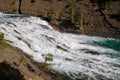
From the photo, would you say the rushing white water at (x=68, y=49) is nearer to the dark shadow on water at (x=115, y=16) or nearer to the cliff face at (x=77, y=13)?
the cliff face at (x=77, y=13)

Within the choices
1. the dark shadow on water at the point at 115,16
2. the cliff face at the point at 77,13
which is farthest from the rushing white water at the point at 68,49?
the dark shadow on water at the point at 115,16

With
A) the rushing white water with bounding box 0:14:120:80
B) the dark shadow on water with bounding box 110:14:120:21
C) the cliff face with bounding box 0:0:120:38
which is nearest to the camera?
the rushing white water with bounding box 0:14:120:80

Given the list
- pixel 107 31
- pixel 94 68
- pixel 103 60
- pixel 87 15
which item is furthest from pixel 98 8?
pixel 94 68

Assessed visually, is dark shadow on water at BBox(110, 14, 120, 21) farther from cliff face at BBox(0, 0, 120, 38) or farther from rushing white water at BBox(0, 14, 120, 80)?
rushing white water at BBox(0, 14, 120, 80)

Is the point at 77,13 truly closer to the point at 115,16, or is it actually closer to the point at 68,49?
the point at 115,16

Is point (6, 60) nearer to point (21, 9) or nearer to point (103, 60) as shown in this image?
point (103, 60)

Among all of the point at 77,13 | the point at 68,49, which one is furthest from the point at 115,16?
the point at 68,49

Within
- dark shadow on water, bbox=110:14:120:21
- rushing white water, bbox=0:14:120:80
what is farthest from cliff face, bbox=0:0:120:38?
rushing white water, bbox=0:14:120:80
